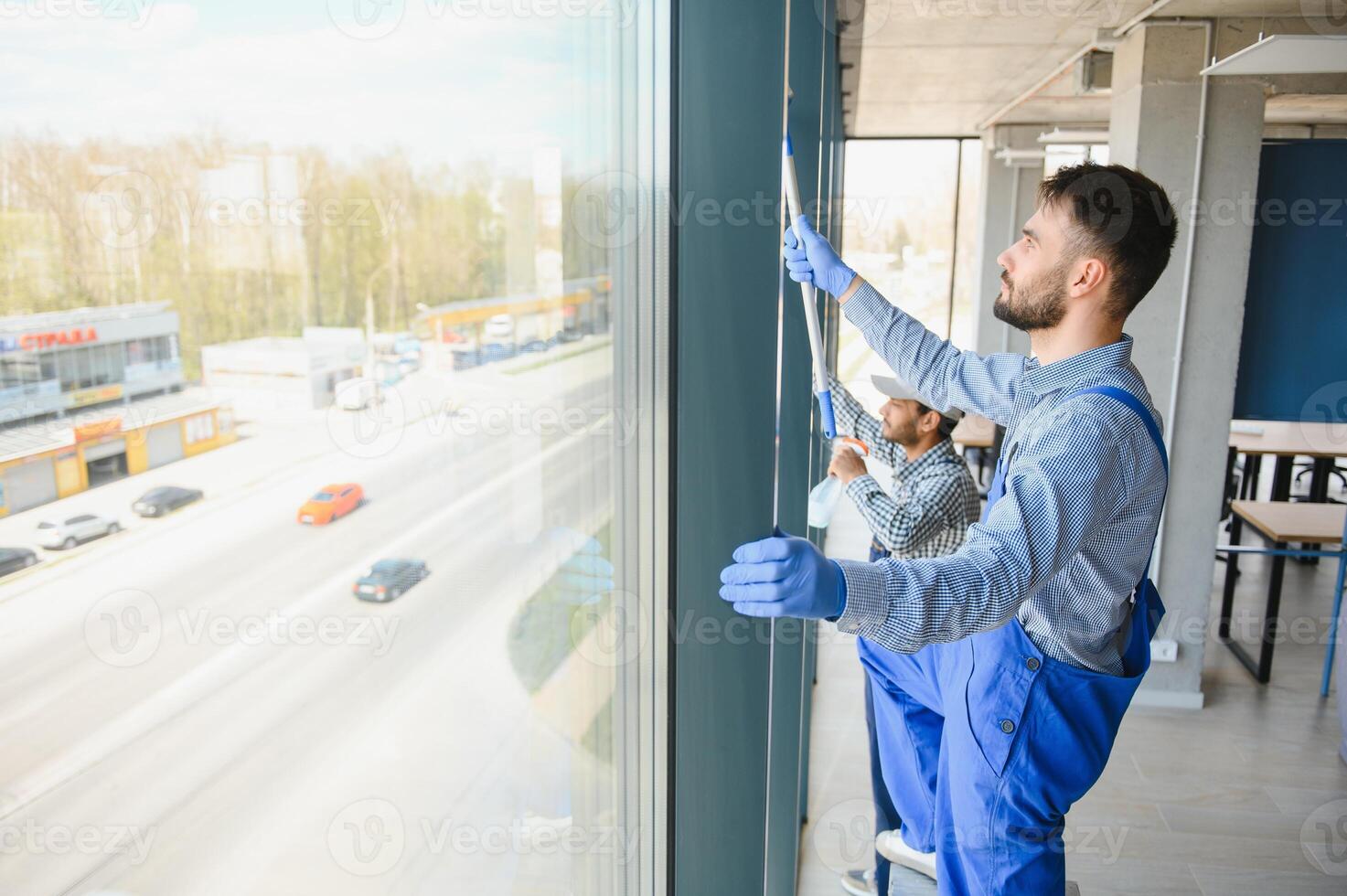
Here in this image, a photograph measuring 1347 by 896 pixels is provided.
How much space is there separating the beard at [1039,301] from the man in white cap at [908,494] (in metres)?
0.75

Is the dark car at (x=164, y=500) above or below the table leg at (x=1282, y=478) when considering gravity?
above

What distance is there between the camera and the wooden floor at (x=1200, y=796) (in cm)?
322

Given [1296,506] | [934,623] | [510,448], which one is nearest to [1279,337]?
[1296,506]

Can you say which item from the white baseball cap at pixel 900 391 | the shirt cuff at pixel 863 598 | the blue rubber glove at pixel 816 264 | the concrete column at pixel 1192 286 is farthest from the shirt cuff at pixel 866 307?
the concrete column at pixel 1192 286

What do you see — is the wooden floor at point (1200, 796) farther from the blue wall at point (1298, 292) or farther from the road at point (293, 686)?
the road at point (293, 686)

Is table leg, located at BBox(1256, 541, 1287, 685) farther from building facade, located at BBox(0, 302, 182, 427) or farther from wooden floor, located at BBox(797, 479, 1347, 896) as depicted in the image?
building facade, located at BBox(0, 302, 182, 427)

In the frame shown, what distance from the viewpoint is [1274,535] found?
15.0 ft

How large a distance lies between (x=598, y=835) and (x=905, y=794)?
5.18 ft

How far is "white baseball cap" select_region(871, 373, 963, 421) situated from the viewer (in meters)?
2.57

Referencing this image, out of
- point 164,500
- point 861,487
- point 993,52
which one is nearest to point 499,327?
point 164,500

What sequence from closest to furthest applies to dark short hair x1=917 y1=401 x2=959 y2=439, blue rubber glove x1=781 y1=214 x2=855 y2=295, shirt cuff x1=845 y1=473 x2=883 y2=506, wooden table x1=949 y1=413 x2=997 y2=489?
blue rubber glove x1=781 y1=214 x2=855 y2=295 < shirt cuff x1=845 y1=473 x2=883 y2=506 < dark short hair x1=917 y1=401 x2=959 y2=439 < wooden table x1=949 y1=413 x2=997 y2=489

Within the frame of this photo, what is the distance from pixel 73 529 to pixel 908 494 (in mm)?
2462

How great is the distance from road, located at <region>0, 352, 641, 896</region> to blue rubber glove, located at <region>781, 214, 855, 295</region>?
51.5 inches

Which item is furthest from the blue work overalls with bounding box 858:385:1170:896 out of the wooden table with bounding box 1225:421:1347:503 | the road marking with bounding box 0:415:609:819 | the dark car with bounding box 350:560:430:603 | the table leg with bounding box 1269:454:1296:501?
the table leg with bounding box 1269:454:1296:501
